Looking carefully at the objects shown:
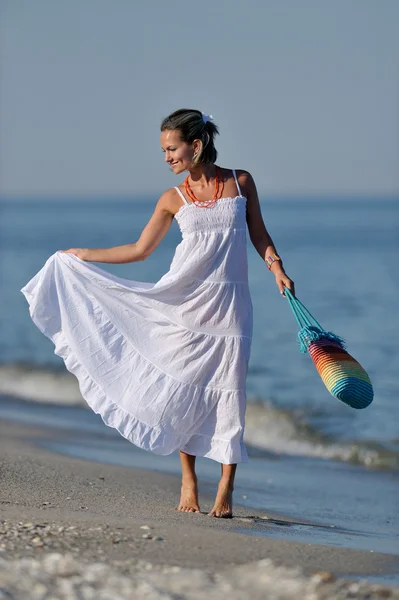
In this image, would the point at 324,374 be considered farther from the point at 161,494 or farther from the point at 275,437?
the point at 275,437

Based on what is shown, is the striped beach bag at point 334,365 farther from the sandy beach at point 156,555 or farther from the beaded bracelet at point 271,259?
the sandy beach at point 156,555

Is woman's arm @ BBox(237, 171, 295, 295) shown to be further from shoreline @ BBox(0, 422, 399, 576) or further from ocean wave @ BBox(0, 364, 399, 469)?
ocean wave @ BBox(0, 364, 399, 469)

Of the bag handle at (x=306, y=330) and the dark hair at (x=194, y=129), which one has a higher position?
the dark hair at (x=194, y=129)

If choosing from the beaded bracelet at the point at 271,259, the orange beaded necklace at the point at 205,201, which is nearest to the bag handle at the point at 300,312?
the beaded bracelet at the point at 271,259

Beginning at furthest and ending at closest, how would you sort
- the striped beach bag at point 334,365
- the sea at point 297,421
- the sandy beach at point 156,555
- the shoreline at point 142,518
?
1. the sea at point 297,421
2. the striped beach bag at point 334,365
3. the shoreline at point 142,518
4. the sandy beach at point 156,555

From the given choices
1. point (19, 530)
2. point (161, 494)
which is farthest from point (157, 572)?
point (161, 494)

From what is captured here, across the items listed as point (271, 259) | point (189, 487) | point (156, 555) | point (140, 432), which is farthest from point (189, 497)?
point (156, 555)

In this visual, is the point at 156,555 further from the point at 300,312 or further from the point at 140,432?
the point at 300,312

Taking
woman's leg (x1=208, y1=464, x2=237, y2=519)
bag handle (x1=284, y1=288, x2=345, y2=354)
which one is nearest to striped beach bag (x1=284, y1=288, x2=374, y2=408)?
bag handle (x1=284, y1=288, x2=345, y2=354)

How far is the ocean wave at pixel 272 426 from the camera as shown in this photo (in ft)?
31.5

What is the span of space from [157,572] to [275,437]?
6.43m

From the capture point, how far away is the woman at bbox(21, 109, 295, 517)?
5.66 m

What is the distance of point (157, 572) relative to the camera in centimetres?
409

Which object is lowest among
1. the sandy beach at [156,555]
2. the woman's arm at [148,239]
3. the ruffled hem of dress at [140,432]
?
the sandy beach at [156,555]
